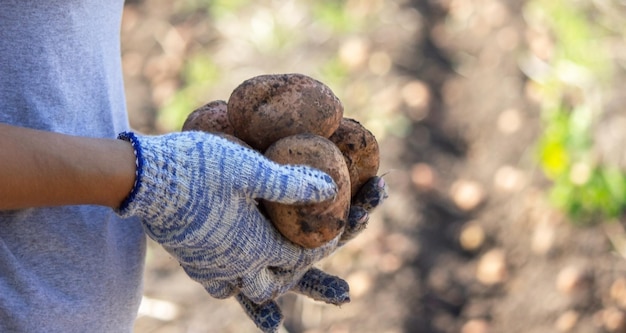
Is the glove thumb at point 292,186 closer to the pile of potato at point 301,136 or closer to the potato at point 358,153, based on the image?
the pile of potato at point 301,136

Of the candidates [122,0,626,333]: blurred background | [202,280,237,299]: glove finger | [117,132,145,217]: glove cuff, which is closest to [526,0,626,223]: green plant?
[122,0,626,333]: blurred background

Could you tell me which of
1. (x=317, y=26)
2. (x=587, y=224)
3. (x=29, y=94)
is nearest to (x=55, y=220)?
(x=29, y=94)

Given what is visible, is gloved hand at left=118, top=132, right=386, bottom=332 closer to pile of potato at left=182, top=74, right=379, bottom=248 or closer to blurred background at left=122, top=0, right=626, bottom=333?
pile of potato at left=182, top=74, right=379, bottom=248

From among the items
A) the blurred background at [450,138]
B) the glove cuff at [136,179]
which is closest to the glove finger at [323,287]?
the glove cuff at [136,179]

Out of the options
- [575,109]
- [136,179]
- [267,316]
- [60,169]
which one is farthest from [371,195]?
[575,109]

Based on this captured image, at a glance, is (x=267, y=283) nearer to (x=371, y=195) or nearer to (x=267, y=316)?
(x=267, y=316)
